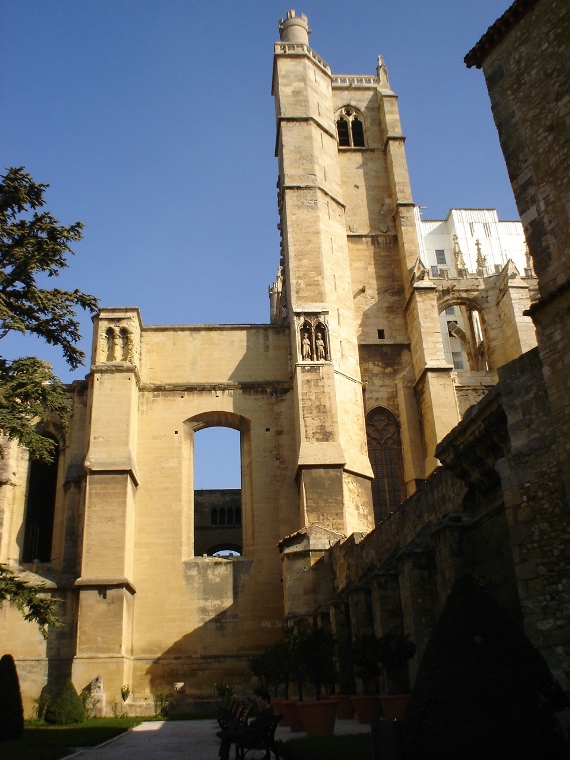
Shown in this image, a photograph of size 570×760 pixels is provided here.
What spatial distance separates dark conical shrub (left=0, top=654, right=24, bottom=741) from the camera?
43.3 feet

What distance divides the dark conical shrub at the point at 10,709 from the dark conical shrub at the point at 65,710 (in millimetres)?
1763

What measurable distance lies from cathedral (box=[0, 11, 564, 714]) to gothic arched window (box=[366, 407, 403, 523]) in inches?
2.4

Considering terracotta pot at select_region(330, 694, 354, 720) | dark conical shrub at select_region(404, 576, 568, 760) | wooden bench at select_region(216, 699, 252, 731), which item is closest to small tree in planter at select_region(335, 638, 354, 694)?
terracotta pot at select_region(330, 694, 354, 720)

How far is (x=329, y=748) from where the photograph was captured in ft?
26.9

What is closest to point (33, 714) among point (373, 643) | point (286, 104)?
point (373, 643)

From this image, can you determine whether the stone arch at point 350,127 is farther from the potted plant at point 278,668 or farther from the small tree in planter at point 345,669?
the potted plant at point 278,668

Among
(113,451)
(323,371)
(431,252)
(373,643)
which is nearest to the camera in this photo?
(373,643)

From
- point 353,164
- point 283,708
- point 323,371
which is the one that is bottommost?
point 283,708

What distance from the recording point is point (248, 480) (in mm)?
21938

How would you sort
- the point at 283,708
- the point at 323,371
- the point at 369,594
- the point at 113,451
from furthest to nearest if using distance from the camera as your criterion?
the point at 323,371
the point at 113,451
the point at 369,594
the point at 283,708

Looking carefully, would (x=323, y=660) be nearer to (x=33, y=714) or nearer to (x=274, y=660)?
(x=274, y=660)

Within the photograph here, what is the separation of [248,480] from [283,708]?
935 cm

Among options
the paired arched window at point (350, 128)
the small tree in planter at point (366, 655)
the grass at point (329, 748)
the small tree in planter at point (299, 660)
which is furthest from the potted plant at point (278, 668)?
the paired arched window at point (350, 128)

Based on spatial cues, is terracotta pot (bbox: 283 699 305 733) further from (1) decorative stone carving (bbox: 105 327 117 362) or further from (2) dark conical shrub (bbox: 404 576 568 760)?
(1) decorative stone carving (bbox: 105 327 117 362)
